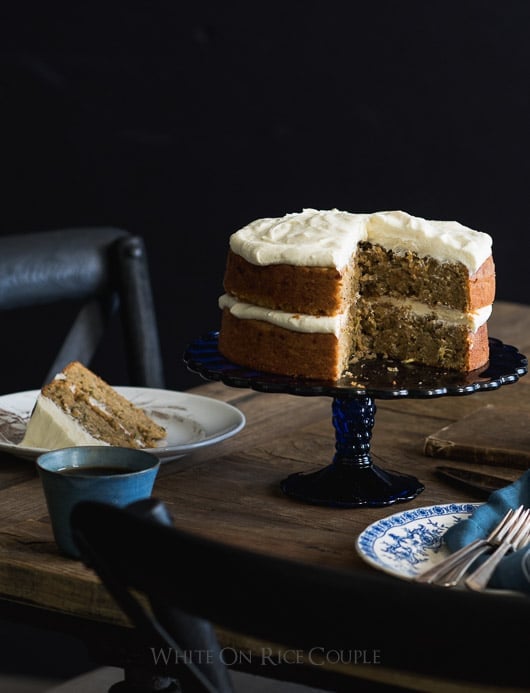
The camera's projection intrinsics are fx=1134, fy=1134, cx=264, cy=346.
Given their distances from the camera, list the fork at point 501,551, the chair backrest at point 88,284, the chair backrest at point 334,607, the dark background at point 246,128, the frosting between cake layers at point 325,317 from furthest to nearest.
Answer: the dark background at point 246,128
the chair backrest at point 88,284
the frosting between cake layers at point 325,317
the fork at point 501,551
the chair backrest at point 334,607

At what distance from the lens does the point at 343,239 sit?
1.57 metres

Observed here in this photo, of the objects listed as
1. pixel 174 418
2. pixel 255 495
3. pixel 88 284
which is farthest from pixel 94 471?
pixel 88 284

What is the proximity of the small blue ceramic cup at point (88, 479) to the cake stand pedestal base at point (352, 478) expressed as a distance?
270 mm

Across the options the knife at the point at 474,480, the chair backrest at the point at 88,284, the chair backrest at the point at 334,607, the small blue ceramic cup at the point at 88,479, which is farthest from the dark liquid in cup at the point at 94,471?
the chair backrest at the point at 88,284

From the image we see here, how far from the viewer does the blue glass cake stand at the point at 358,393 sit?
56.7 inches

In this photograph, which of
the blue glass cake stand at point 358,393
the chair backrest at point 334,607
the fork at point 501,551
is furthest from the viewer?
the blue glass cake stand at point 358,393

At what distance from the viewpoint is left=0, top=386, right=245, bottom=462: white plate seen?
1.62 meters

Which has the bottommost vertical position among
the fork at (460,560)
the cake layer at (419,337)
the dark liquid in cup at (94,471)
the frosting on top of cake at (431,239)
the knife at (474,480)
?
the knife at (474,480)

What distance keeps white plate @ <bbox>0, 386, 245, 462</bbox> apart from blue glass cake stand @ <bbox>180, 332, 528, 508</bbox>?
0.13 metres

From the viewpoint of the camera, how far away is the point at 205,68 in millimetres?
3963

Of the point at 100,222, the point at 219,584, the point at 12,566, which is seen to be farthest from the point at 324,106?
the point at 219,584

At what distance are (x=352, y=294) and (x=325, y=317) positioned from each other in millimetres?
128

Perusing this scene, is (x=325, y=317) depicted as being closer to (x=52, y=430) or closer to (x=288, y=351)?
(x=288, y=351)

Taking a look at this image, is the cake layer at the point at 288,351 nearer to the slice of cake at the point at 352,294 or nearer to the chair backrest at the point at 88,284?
the slice of cake at the point at 352,294
